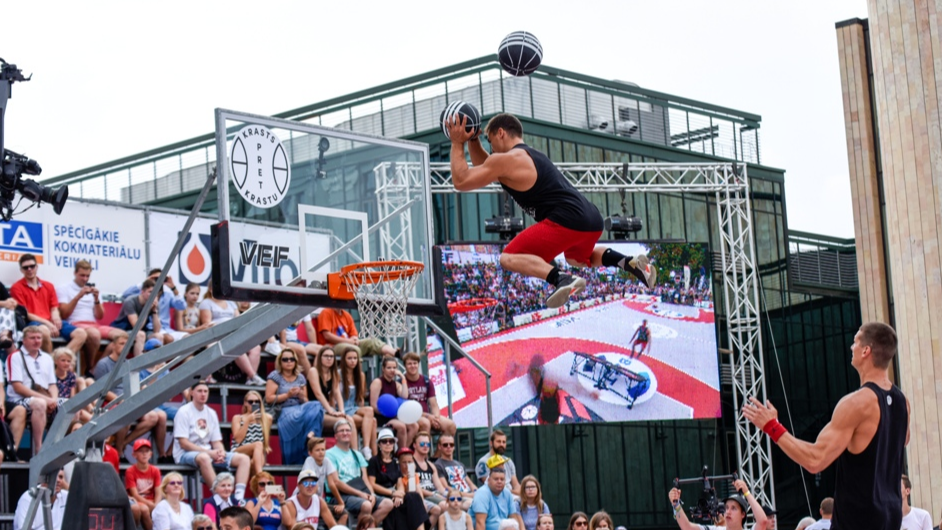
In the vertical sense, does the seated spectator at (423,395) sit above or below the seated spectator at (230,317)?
below

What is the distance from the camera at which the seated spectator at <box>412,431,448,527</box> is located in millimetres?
14203

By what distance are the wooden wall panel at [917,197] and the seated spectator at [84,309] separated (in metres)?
8.97

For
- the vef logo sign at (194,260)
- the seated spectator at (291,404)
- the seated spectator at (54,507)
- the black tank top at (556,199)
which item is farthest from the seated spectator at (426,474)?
the black tank top at (556,199)

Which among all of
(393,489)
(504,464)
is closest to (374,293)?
(393,489)

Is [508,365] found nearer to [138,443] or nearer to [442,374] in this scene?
[442,374]

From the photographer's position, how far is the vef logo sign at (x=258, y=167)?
417 inches

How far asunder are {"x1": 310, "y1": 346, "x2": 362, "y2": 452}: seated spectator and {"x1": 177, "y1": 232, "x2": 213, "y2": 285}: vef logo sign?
11.8 feet

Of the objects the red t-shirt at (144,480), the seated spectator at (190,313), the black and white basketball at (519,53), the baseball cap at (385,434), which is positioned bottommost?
the red t-shirt at (144,480)

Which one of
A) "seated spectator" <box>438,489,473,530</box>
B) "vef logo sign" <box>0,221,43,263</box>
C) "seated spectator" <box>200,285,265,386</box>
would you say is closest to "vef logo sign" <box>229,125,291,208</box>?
"seated spectator" <box>438,489,473,530</box>

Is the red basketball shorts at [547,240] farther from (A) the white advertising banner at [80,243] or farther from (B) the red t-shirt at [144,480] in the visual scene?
(A) the white advertising banner at [80,243]

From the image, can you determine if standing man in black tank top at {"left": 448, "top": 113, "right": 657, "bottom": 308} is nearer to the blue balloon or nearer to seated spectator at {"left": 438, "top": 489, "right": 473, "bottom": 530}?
seated spectator at {"left": 438, "top": 489, "right": 473, "bottom": 530}

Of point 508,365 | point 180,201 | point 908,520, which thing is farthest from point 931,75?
point 180,201

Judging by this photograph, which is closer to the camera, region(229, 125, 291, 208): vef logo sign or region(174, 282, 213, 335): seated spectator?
region(229, 125, 291, 208): vef logo sign

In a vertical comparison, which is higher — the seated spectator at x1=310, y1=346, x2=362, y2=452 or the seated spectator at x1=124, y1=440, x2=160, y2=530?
the seated spectator at x1=310, y1=346, x2=362, y2=452
